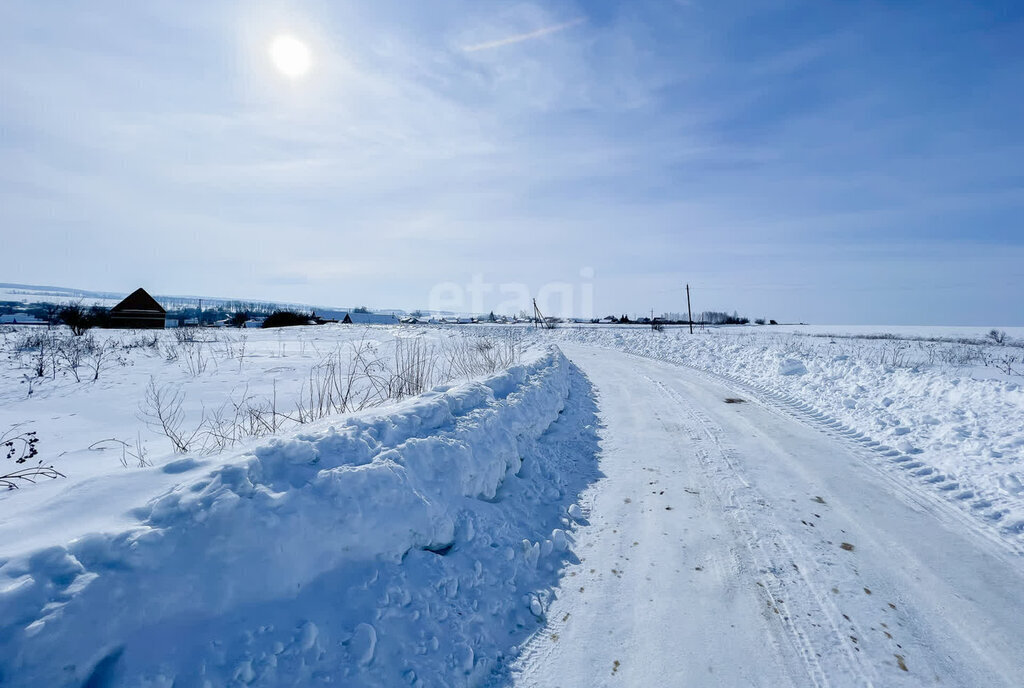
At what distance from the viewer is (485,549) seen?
3.66 m

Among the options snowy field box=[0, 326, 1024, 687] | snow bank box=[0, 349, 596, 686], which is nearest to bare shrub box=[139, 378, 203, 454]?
snowy field box=[0, 326, 1024, 687]

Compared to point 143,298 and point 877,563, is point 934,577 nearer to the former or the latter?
point 877,563

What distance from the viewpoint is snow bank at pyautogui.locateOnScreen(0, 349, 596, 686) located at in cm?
184

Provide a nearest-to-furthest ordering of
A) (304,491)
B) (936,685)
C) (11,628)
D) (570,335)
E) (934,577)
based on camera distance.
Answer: (11,628) < (936,685) < (304,491) < (934,577) < (570,335)

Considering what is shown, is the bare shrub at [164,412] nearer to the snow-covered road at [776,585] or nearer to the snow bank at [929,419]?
the snow-covered road at [776,585]

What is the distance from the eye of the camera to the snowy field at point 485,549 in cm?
205

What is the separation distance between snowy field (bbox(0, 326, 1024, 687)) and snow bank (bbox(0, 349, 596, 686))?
12mm

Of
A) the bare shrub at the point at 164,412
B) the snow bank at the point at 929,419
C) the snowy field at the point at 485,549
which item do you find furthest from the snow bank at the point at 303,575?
the snow bank at the point at 929,419

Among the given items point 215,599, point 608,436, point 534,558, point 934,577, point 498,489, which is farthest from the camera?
point 608,436

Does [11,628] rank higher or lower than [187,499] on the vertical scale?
lower

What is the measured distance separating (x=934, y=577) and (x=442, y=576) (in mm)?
4195

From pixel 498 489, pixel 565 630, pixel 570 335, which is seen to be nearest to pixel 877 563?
pixel 565 630

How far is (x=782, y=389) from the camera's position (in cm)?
1120

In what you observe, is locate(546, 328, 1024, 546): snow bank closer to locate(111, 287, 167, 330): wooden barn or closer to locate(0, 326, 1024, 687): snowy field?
locate(0, 326, 1024, 687): snowy field
